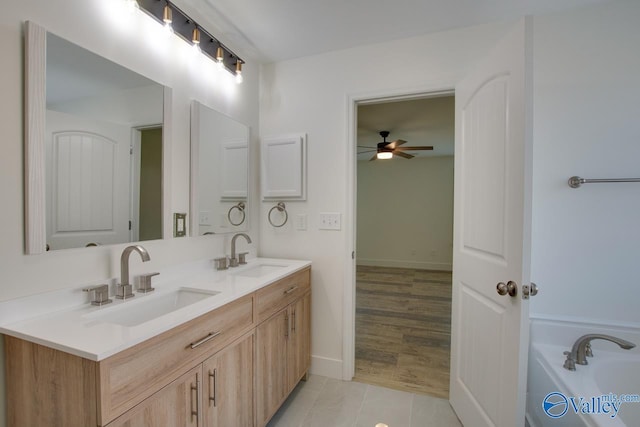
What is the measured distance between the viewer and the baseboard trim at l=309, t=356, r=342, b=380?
2049 millimetres

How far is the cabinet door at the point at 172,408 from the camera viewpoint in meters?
0.83

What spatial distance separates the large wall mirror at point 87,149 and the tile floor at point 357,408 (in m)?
1.34

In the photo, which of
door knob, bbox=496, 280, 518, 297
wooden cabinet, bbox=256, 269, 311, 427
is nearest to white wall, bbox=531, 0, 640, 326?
door knob, bbox=496, 280, 518, 297

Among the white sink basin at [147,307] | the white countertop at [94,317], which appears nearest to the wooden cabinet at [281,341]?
the white countertop at [94,317]

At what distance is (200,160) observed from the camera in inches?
65.3

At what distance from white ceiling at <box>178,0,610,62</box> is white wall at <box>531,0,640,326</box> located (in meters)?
0.22

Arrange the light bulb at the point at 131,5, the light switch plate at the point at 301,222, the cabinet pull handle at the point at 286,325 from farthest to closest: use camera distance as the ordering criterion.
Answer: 1. the light switch plate at the point at 301,222
2. the cabinet pull handle at the point at 286,325
3. the light bulb at the point at 131,5

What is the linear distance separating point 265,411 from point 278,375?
181mm

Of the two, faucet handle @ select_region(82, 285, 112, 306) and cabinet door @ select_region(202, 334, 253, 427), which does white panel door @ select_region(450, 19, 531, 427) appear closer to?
cabinet door @ select_region(202, 334, 253, 427)

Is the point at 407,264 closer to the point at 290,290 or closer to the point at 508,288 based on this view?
the point at 290,290

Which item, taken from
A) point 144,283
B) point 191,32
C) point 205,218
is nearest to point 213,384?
point 144,283

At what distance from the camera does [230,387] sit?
122 cm

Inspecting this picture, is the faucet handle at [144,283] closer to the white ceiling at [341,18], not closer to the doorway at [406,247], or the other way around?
the white ceiling at [341,18]

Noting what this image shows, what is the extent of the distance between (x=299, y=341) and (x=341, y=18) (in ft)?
6.84
